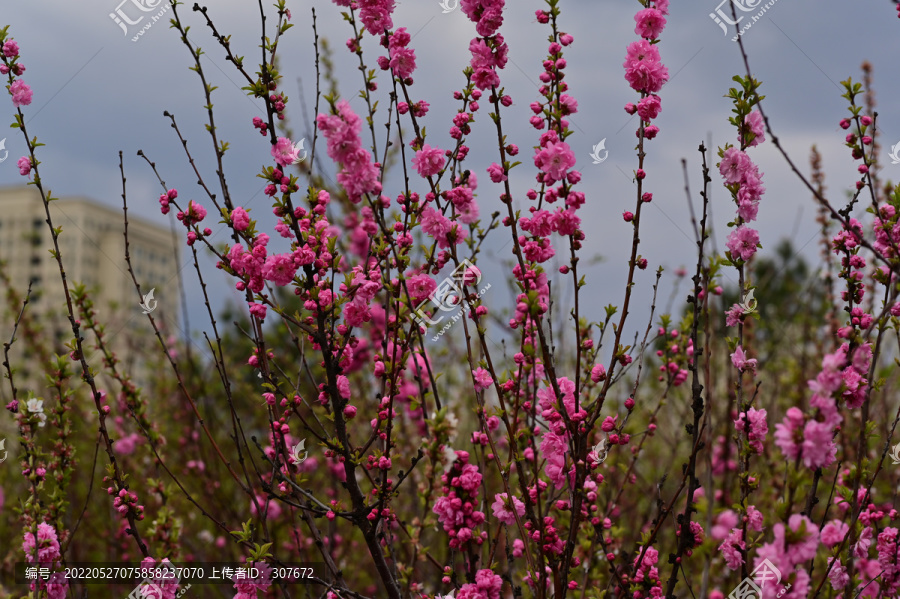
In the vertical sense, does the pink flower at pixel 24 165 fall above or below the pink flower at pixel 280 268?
above

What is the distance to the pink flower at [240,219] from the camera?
2.81 meters

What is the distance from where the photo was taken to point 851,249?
288 centimetres

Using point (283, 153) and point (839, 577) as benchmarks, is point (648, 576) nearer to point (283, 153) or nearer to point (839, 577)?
point (839, 577)

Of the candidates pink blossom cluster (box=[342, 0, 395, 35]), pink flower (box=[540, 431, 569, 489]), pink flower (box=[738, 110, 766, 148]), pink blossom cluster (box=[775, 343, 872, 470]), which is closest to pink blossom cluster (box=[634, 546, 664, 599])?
pink flower (box=[540, 431, 569, 489])

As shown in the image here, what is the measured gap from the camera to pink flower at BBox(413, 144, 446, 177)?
281 cm

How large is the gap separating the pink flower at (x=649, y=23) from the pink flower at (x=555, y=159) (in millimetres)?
564

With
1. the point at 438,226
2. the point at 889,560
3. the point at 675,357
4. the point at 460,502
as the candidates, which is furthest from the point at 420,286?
the point at 889,560

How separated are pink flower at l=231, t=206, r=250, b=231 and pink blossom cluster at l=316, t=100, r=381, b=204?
22.5 inches

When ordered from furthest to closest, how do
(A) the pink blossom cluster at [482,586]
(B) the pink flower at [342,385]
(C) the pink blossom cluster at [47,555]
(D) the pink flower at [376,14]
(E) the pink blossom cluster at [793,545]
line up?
1. (C) the pink blossom cluster at [47,555]
2. (B) the pink flower at [342,385]
3. (D) the pink flower at [376,14]
4. (A) the pink blossom cluster at [482,586]
5. (E) the pink blossom cluster at [793,545]

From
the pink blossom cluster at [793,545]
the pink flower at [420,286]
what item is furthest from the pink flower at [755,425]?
the pink flower at [420,286]

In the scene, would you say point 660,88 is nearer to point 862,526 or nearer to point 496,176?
point 496,176

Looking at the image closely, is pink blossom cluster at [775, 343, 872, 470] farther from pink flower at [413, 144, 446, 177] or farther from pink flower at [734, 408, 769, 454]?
pink flower at [413, 144, 446, 177]

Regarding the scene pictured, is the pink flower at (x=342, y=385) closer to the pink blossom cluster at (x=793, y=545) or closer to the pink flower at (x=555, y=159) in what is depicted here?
the pink flower at (x=555, y=159)

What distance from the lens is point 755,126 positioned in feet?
8.77
